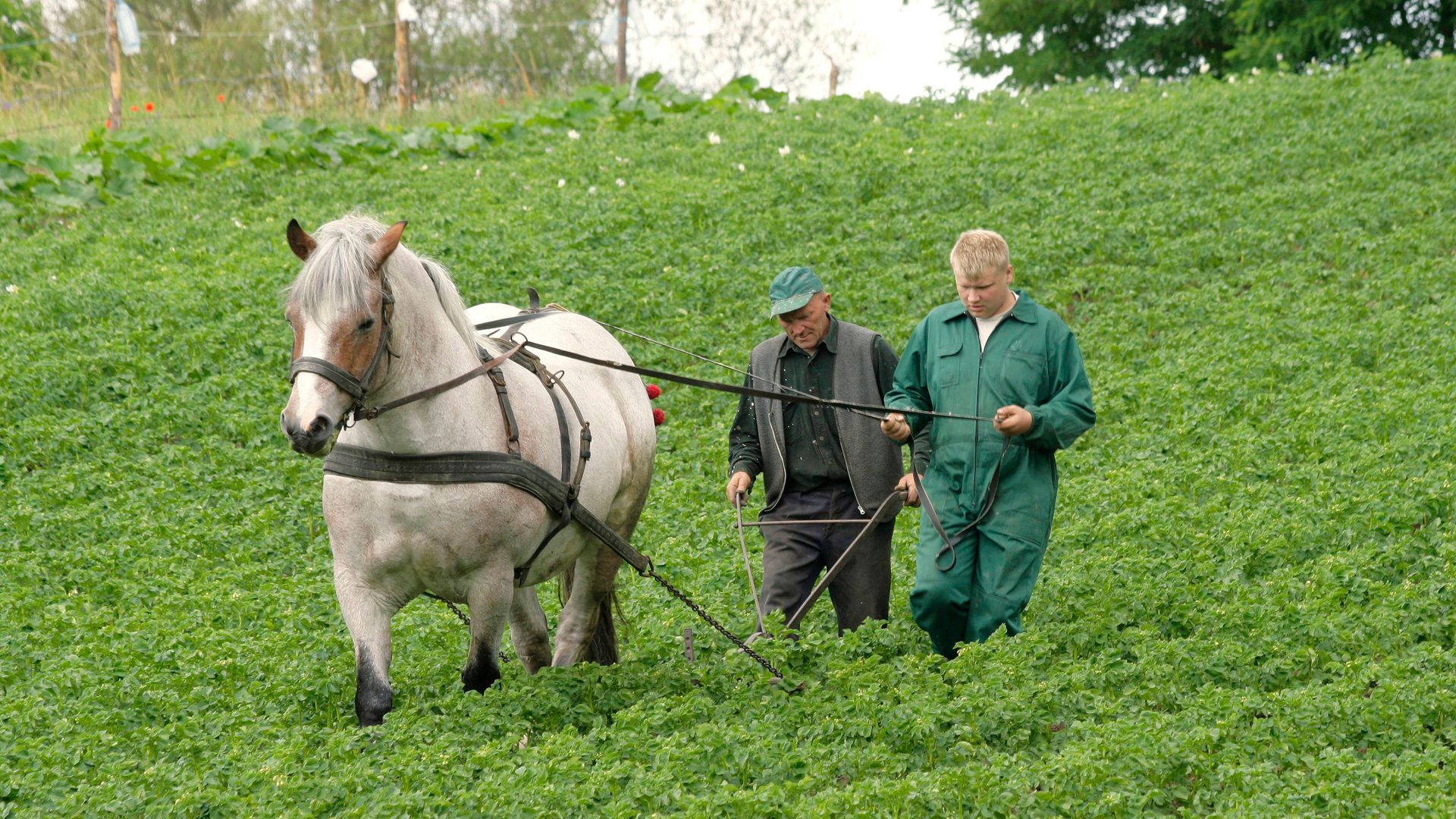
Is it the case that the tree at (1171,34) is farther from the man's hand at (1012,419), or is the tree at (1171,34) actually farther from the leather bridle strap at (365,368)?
the leather bridle strap at (365,368)

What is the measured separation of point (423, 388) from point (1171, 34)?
21843 millimetres

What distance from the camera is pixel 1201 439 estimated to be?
32.8 feet

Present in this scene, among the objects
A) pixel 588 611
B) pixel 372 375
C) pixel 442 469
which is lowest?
pixel 588 611

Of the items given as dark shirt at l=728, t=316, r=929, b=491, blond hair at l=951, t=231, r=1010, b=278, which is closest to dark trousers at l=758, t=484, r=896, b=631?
dark shirt at l=728, t=316, r=929, b=491

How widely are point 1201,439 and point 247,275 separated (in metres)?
8.63

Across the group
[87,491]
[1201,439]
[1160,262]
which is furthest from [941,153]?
[87,491]

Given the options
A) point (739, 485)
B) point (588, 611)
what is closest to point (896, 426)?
point (739, 485)

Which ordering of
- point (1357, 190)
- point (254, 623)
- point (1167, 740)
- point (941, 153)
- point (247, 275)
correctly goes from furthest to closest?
point (941, 153) → point (1357, 190) → point (247, 275) → point (254, 623) → point (1167, 740)

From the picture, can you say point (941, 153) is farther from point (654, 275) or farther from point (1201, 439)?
point (1201, 439)

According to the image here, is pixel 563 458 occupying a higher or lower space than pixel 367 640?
higher

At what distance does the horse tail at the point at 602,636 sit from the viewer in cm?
704

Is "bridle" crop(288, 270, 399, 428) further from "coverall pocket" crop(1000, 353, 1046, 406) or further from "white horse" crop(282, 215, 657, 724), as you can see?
"coverall pocket" crop(1000, 353, 1046, 406)

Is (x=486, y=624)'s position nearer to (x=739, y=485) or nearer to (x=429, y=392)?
(x=429, y=392)

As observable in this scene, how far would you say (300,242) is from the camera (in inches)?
195
